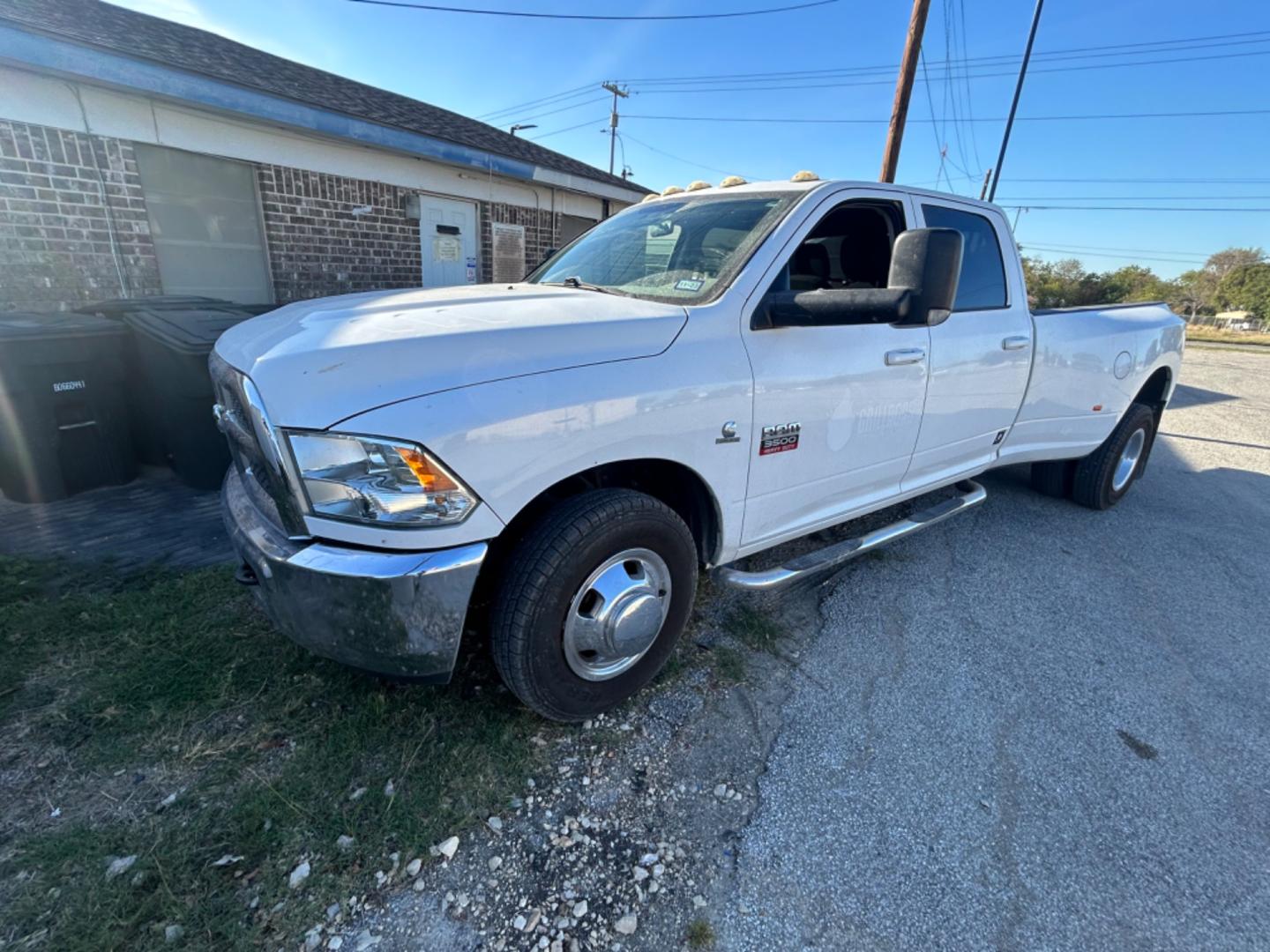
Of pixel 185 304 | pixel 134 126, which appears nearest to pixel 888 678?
pixel 185 304

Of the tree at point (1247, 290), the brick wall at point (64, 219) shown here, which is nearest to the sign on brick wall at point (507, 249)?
the brick wall at point (64, 219)

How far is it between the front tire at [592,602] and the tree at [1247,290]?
7405 centimetres

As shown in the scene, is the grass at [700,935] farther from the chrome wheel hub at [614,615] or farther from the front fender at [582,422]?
the front fender at [582,422]

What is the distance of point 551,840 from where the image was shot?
1.85 m

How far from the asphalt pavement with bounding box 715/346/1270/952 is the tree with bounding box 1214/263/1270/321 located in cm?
7164

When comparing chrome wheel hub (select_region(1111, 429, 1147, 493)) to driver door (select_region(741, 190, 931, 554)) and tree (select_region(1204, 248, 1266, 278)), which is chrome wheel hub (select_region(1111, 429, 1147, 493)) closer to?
driver door (select_region(741, 190, 931, 554))

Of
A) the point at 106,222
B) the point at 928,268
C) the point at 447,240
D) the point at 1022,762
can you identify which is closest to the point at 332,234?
the point at 447,240

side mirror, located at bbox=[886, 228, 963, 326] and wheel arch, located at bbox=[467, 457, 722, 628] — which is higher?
side mirror, located at bbox=[886, 228, 963, 326]

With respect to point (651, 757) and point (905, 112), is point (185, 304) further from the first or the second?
point (905, 112)

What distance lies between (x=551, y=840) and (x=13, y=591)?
298 centimetres

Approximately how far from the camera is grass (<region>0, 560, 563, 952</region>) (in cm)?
159

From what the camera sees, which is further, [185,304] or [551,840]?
[185,304]

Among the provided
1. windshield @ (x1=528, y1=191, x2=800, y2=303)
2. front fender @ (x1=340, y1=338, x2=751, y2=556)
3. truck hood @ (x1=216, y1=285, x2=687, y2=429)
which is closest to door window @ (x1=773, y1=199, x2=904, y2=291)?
windshield @ (x1=528, y1=191, x2=800, y2=303)

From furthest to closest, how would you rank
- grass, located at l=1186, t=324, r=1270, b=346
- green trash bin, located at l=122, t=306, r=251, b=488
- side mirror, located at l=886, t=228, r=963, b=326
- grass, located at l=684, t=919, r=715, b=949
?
1. grass, located at l=1186, t=324, r=1270, b=346
2. green trash bin, located at l=122, t=306, r=251, b=488
3. side mirror, located at l=886, t=228, r=963, b=326
4. grass, located at l=684, t=919, r=715, b=949
